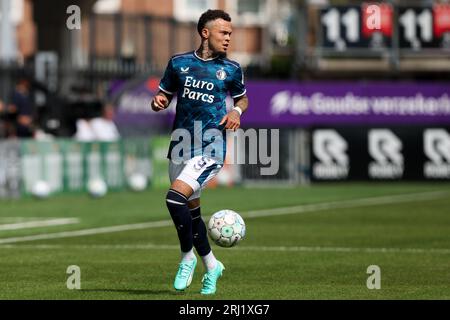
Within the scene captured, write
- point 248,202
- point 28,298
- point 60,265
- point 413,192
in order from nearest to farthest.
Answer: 1. point 28,298
2. point 60,265
3. point 248,202
4. point 413,192

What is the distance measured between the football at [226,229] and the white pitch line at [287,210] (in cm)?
617

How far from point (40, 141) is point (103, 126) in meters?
3.31

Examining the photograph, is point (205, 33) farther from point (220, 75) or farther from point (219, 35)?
point (220, 75)

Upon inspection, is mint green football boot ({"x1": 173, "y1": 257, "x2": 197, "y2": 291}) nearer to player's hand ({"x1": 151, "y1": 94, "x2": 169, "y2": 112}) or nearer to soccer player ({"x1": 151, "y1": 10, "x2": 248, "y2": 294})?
soccer player ({"x1": 151, "y1": 10, "x2": 248, "y2": 294})

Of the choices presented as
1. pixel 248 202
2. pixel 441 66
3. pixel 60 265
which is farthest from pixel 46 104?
pixel 60 265

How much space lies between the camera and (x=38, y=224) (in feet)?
69.5

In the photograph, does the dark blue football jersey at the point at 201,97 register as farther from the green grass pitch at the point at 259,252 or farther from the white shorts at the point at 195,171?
the green grass pitch at the point at 259,252

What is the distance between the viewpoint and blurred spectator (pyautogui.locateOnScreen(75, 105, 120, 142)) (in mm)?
32156

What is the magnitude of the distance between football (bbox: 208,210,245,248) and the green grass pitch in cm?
44

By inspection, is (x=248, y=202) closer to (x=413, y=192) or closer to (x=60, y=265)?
(x=413, y=192)

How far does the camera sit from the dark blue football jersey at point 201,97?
1213 centimetres

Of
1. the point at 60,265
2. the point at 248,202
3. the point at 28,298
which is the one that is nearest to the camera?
the point at 28,298

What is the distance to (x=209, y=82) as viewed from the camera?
12156mm

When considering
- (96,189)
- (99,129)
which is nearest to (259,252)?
(96,189)
